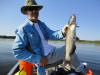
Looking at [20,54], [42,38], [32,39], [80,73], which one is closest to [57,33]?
[42,38]

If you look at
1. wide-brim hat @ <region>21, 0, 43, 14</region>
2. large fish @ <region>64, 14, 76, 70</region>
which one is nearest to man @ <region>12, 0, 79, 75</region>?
wide-brim hat @ <region>21, 0, 43, 14</region>

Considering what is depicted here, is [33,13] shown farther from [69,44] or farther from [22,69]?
[22,69]

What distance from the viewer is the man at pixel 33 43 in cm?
368

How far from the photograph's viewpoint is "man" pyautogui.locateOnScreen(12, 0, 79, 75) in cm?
368

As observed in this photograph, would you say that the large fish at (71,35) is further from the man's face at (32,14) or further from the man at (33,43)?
the man's face at (32,14)

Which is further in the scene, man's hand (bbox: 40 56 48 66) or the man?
man's hand (bbox: 40 56 48 66)

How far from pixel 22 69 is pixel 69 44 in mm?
1774

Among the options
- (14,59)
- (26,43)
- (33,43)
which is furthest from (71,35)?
Result: (14,59)

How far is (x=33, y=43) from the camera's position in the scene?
3799 millimetres

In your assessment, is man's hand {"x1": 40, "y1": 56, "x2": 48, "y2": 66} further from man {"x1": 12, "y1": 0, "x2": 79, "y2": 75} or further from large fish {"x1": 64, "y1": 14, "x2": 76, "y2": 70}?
large fish {"x1": 64, "y1": 14, "x2": 76, "y2": 70}

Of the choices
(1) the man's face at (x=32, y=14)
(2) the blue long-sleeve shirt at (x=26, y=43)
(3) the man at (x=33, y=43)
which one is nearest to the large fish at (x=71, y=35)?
(3) the man at (x=33, y=43)

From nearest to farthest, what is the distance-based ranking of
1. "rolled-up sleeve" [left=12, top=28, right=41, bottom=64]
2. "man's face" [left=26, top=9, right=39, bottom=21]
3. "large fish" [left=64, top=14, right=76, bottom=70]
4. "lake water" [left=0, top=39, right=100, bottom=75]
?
"large fish" [left=64, top=14, right=76, bottom=70] → "rolled-up sleeve" [left=12, top=28, right=41, bottom=64] → "man's face" [left=26, top=9, right=39, bottom=21] → "lake water" [left=0, top=39, right=100, bottom=75]

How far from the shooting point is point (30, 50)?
3875 mm

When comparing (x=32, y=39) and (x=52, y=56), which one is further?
(x=52, y=56)
